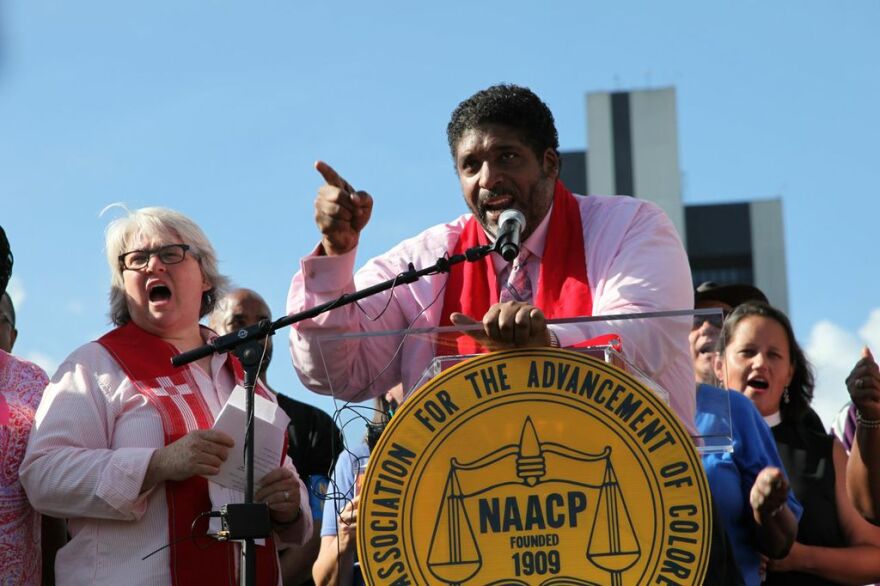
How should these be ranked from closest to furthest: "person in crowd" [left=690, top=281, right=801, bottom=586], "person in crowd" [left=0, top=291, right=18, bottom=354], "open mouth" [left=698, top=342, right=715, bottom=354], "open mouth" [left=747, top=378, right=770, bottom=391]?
"open mouth" [left=698, top=342, right=715, bottom=354] → "person in crowd" [left=690, top=281, right=801, bottom=586] → "open mouth" [left=747, top=378, right=770, bottom=391] → "person in crowd" [left=0, top=291, right=18, bottom=354]

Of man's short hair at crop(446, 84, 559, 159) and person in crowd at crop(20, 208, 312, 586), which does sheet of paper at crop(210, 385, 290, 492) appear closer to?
person in crowd at crop(20, 208, 312, 586)

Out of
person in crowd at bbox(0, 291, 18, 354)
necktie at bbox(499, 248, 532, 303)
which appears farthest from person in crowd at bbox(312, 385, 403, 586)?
person in crowd at bbox(0, 291, 18, 354)

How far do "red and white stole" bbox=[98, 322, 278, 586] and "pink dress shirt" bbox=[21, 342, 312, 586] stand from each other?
0.11 ft

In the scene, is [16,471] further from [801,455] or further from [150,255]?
[801,455]

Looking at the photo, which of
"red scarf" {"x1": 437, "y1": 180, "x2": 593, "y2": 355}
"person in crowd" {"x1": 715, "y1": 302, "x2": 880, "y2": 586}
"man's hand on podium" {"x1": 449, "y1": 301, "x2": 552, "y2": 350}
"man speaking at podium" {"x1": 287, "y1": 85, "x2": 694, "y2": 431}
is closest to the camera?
"man's hand on podium" {"x1": 449, "y1": 301, "x2": 552, "y2": 350}

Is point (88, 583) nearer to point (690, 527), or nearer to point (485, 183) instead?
point (485, 183)

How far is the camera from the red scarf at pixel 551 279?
14.1ft

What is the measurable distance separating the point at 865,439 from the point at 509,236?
209cm

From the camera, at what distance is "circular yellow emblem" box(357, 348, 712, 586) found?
324 cm

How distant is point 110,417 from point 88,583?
0.55 meters

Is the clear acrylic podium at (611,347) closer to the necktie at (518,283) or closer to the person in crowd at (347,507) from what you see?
the person in crowd at (347,507)

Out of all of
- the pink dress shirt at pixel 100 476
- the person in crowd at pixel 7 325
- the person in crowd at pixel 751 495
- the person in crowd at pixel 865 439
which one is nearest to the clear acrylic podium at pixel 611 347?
the person in crowd at pixel 751 495

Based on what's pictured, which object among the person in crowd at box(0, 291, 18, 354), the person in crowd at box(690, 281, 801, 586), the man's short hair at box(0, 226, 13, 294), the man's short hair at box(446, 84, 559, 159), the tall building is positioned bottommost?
the person in crowd at box(690, 281, 801, 586)

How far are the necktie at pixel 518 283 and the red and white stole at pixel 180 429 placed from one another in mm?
1116
